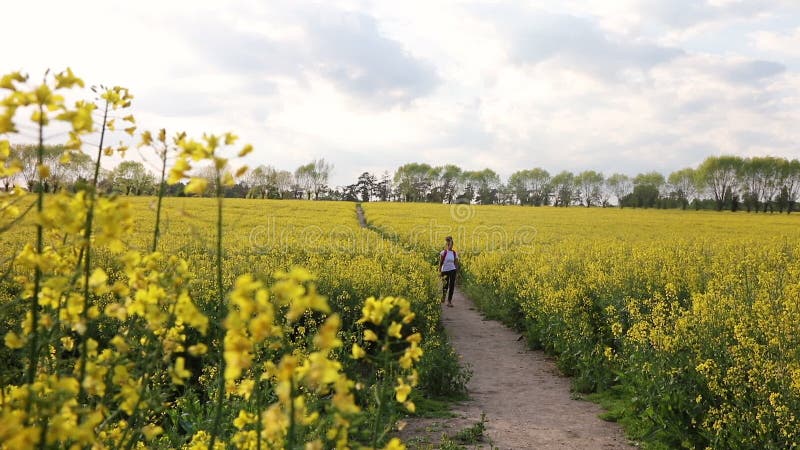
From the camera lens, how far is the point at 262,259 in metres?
10.8

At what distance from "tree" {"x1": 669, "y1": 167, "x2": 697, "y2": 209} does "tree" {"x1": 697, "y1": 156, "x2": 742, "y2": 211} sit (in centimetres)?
220

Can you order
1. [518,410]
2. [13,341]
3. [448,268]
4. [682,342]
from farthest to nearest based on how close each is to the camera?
[448,268]
[518,410]
[682,342]
[13,341]

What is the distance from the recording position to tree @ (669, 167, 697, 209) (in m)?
81.3

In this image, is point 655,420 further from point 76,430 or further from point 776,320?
point 76,430

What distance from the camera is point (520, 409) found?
710cm

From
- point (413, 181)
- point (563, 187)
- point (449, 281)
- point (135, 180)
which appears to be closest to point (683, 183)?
point (563, 187)

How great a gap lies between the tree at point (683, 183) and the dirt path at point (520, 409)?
7807 centimetres

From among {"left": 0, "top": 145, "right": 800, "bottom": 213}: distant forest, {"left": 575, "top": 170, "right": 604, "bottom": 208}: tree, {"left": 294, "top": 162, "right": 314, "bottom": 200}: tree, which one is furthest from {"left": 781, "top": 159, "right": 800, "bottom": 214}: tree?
{"left": 294, "top": 162, "right": 314, "bottom": 200}: tree

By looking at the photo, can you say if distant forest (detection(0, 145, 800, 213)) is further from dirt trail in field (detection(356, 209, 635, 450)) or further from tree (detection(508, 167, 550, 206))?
dirt trail in field (detection(356, 209, 635, 450))

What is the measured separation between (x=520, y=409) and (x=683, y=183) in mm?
89951

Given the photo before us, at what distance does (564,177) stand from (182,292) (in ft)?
353

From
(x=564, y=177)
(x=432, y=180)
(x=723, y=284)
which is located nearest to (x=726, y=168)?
(x=564, y=177)

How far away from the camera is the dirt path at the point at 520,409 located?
6.06 meters

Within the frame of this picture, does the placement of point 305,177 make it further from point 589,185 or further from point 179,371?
point 179,371
